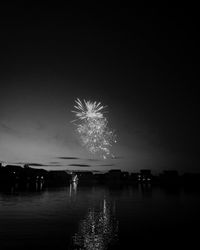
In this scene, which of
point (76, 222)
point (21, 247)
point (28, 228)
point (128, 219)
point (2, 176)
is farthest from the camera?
point (2, 176)

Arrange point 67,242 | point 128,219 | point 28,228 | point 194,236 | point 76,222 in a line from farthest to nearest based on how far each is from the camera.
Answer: point 128,219, point 76,222, point 28,228, point 194,236, point 67,242

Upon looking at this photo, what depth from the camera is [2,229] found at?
3136 centimetres

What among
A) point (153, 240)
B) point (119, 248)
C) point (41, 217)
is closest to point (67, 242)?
point (119, 248)

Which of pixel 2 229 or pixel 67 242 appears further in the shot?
pixel 2 229

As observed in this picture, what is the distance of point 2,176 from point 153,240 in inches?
6528

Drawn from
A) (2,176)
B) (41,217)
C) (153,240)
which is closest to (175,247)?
(153,240)

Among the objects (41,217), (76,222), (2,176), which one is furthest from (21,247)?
(2,176)

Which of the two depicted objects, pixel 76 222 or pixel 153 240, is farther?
pixel 76 222

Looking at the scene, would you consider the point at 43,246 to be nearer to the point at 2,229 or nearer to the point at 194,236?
the point at 2,229

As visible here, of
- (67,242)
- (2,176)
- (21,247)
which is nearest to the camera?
(21,247)

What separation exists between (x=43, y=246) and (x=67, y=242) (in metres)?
2.26

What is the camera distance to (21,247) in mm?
24203

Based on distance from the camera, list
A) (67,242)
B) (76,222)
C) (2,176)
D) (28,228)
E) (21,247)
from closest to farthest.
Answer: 1. (21,247)
2. (67,242)
3. (28,228)
4. (76,222)
5. (2,176)

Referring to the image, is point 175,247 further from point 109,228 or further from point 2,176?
point 2,176
